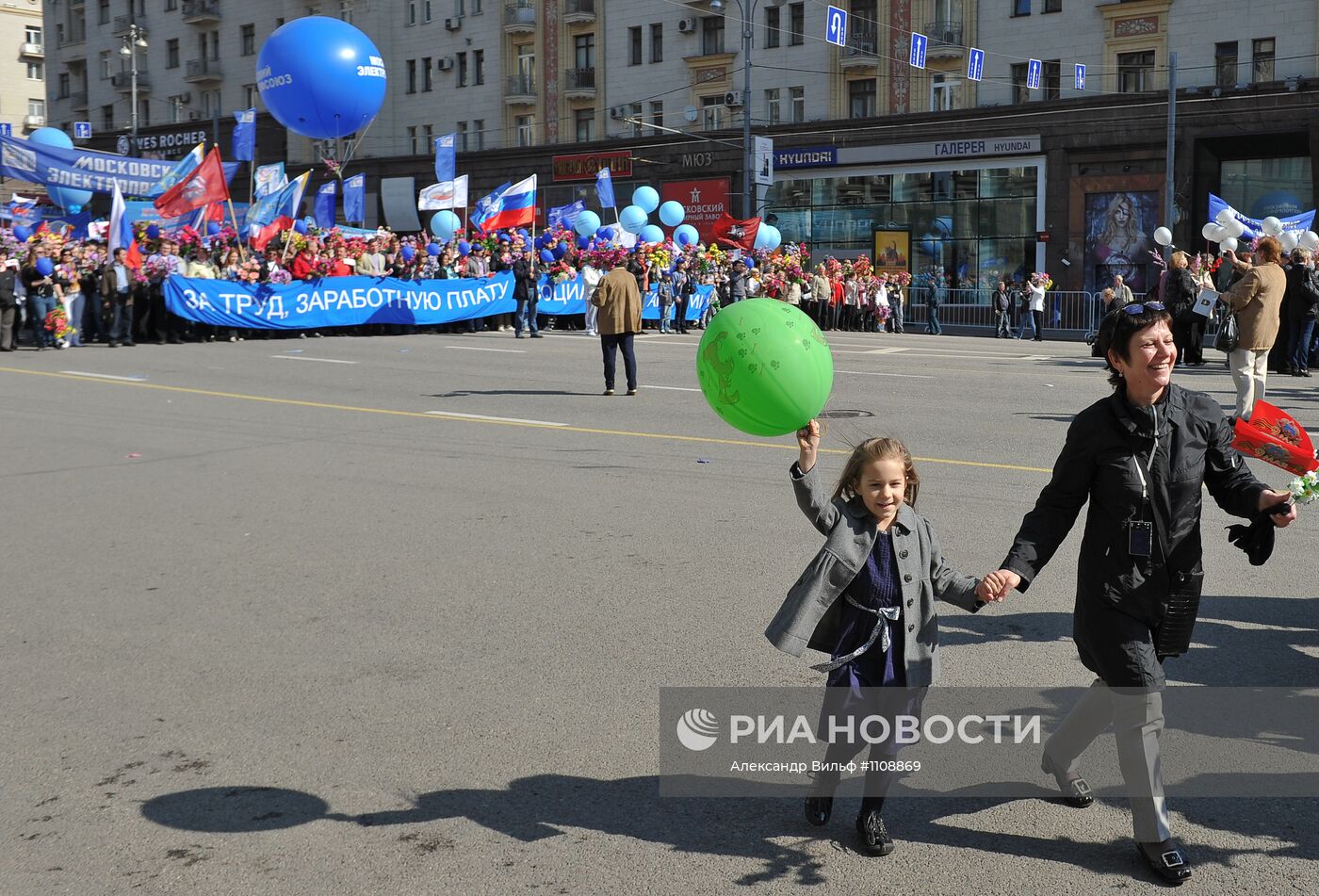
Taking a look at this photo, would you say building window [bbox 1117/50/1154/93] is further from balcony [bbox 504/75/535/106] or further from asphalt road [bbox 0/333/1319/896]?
asphalt road [bbox 0/333/1319/896]

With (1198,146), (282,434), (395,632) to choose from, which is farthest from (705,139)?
(395,632)

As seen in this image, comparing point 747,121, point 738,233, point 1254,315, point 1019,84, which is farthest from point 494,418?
point 1019,84

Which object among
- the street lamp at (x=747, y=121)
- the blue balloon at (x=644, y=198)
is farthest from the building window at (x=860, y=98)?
the blue balloon at (x=644, y=198)

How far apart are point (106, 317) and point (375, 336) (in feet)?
16.5

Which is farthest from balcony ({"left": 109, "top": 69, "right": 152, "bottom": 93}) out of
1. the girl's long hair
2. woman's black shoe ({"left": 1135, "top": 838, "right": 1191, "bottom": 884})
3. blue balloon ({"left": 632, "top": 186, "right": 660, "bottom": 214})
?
woman's black shoe ({"left": 1135, "top": 838, "right": 1191, "bottom": 884})

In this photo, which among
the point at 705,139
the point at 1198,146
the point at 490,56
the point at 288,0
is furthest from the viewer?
the point at 288,0

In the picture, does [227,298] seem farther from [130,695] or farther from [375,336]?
[130,695]

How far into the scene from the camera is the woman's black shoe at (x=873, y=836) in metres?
3.99

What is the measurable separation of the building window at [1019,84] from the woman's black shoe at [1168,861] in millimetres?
39714

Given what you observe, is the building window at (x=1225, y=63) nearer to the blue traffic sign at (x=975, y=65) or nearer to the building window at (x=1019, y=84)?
the building window at (x=1019, y=84)

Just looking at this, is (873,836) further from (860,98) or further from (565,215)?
(860,98)

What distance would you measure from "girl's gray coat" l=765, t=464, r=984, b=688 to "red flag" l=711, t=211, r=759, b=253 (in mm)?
32870

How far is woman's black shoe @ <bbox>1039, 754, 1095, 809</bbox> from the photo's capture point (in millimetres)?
4316

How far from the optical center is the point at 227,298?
2623 cm
